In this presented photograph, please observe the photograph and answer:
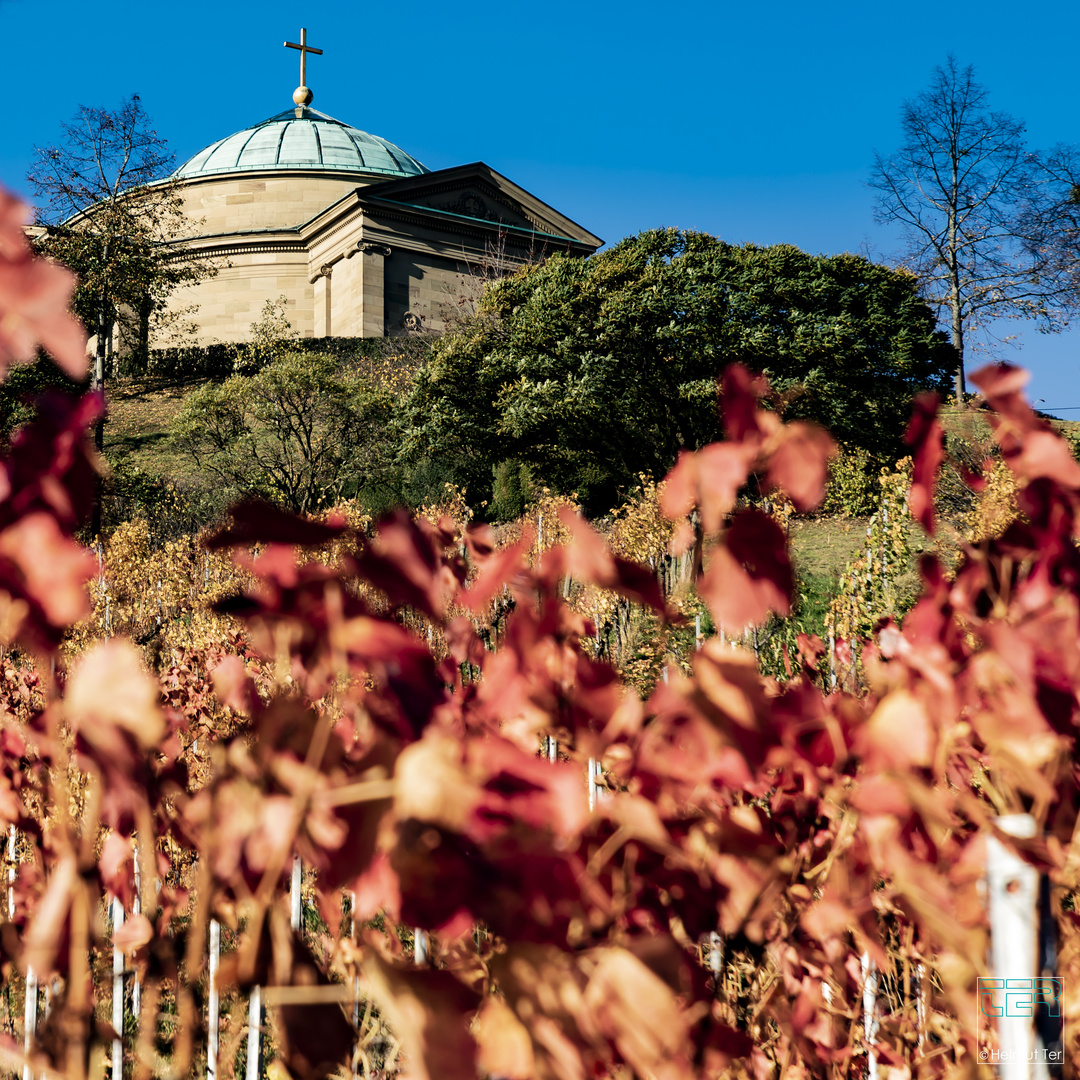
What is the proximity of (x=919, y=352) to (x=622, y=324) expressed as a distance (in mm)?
5185

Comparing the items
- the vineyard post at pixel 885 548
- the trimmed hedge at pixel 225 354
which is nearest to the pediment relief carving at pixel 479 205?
the trimmed hedge at pixel 225 354

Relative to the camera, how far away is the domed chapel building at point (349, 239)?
2419 cm

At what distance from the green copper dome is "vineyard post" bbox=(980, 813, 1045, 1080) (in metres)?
29.3

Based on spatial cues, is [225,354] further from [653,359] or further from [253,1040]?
[253,1040]

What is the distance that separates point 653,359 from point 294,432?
6220 mm

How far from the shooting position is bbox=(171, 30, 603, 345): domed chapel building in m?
24.2

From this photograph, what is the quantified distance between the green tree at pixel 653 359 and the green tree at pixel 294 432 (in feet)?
2.75

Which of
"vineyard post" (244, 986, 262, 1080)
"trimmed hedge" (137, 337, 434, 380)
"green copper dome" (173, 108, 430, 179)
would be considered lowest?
"vineyard post" (244, 986, 262, 1080)

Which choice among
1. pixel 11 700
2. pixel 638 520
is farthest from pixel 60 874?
pixel 638 520

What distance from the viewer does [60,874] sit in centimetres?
57

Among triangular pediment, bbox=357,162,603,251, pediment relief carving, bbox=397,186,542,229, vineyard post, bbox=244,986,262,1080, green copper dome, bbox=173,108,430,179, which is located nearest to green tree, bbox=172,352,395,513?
triangular pediment, bbox=357,162,603,251

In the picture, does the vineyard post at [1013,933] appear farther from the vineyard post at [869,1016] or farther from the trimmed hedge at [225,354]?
the trimmed hedge at [225,354]

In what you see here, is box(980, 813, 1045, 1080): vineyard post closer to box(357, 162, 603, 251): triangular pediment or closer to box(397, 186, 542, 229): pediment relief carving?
box(357, 162, 603, 251): triangular pediment

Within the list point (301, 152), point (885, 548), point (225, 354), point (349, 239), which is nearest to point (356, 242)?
point (349, 239)
